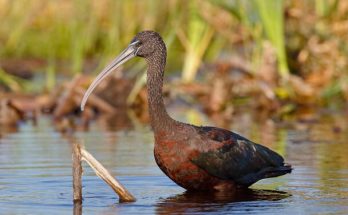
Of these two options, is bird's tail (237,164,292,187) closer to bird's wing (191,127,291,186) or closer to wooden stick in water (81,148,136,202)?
bird's wing (191,127,291,186)

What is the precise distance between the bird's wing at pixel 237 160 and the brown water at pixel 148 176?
159mm

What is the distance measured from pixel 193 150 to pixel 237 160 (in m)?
0.63

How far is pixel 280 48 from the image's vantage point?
56.0ft

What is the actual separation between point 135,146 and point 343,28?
5.65m

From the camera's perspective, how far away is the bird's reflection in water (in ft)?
28.7

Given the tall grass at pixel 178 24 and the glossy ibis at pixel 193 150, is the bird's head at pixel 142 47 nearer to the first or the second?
the glossy ibis at pixel 193 150

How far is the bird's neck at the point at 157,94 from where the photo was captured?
957cm

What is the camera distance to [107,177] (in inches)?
350

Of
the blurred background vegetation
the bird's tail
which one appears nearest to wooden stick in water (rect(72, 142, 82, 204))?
the bird's tail

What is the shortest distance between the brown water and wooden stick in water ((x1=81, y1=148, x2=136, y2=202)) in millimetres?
90

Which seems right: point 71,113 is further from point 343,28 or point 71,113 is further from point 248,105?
point 343,28

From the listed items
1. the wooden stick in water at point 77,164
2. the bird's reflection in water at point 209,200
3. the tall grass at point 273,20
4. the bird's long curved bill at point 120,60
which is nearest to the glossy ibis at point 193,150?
the bird's long curved bill at point 120,60

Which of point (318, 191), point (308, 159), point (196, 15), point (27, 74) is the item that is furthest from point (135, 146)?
point (27, 74)

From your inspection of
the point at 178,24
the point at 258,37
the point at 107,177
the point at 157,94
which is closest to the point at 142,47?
the point at 157,94
